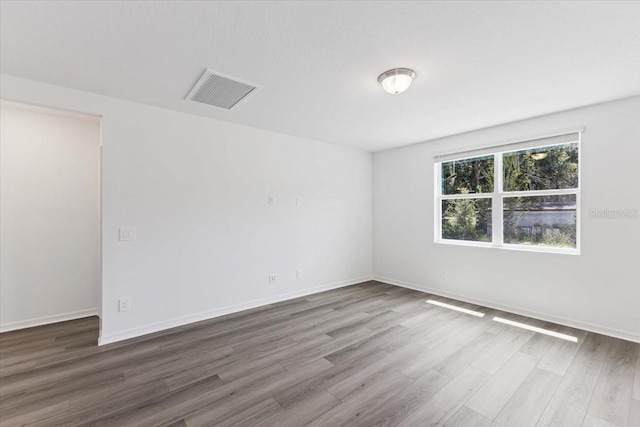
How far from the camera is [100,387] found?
6.86 ft

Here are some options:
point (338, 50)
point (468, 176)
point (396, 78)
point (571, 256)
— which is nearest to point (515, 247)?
point (571, 256)

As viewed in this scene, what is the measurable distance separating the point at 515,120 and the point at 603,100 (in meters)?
0.80

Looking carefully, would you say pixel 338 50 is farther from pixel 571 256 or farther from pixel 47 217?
pixel 47 217

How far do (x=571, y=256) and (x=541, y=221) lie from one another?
0.52 meters

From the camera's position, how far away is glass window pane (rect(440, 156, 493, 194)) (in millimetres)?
3979

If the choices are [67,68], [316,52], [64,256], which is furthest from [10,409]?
[316,52]

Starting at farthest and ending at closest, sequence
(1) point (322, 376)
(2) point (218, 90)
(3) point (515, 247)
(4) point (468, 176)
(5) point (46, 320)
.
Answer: (4) point (468, 176) < (3) point (515, 247) < (5) point (46, 320) < (2) point (218, 90) < (1) point (322, 376)

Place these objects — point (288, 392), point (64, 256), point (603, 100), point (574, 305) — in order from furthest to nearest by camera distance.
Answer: point (64, 256)
point (574, 305)
point (603, 100)
point (288, 392)

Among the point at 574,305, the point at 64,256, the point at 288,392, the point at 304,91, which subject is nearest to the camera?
the point at 288,392

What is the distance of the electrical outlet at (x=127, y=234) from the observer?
2903mm

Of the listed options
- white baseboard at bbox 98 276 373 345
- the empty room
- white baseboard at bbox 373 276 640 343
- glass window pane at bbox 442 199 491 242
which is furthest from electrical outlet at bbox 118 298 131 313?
glass window pane at bbox 442 199 491 242

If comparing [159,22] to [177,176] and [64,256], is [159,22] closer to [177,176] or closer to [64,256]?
[177,176]

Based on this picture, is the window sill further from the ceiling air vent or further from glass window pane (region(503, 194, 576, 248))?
the ceiling air vent

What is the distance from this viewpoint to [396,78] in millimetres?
2312
